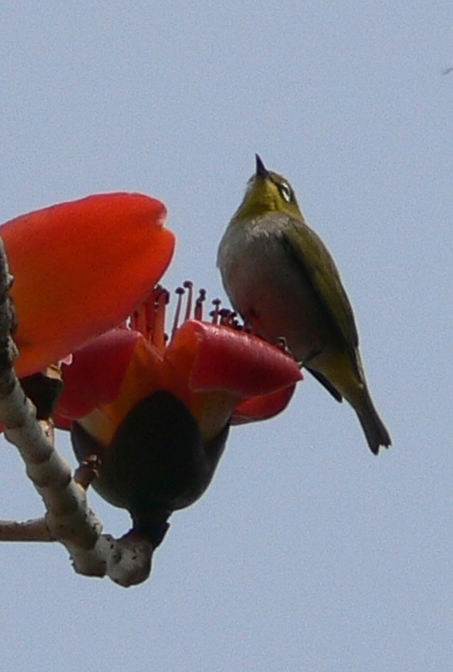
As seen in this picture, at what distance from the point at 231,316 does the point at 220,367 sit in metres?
0.40

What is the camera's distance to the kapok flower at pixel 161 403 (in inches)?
58.5

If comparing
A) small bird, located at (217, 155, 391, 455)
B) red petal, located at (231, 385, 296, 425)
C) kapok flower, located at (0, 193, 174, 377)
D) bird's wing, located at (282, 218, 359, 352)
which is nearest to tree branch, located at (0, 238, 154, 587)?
kapok flower, located at (0, 193, 174, 377)

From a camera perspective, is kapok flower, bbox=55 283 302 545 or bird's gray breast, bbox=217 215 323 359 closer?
kapok flower, bbox=55 283 302 545

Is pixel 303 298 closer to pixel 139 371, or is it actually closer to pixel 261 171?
pixel 261 171

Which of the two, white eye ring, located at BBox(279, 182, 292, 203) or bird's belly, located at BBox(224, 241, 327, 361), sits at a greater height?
white eye ring, located at BBox(279, 182, 292, 203)

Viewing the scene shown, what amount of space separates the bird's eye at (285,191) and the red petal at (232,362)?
7.50 meters

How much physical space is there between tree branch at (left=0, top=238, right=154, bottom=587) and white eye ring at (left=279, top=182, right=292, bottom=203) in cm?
766

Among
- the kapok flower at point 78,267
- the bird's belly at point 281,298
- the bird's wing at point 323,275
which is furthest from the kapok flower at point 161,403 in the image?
the bird's wing at point 323,275

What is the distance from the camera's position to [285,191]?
356 inches

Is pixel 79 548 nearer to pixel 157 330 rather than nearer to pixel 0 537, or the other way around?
pixel 0 537

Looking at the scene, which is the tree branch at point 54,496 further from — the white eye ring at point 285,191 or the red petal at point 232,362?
the white eye ring at point 285,191

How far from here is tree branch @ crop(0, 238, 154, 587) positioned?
3.53 feet

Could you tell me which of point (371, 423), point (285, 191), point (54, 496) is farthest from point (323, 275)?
point (54, 496)

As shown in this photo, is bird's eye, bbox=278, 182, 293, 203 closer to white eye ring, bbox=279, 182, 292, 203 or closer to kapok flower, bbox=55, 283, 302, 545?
white eye ring, bbox=279, 182, 292, 203
